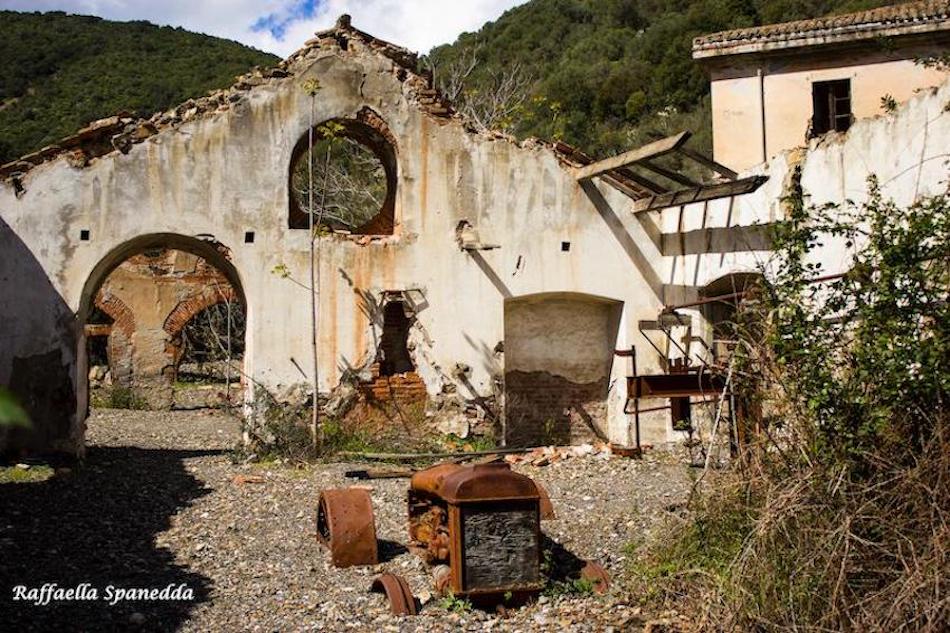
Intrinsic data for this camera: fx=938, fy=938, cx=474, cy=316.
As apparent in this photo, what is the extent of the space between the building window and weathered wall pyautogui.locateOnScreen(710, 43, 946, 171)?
0.11 meters

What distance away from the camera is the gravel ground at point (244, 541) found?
20.3ft

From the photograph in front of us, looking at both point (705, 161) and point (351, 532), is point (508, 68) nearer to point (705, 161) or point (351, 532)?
point (705, 161)

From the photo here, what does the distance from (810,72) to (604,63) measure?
24687mm

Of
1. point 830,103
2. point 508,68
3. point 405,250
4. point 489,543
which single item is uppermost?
point 508,68

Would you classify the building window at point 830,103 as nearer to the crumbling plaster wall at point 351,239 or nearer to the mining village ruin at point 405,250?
the mining village ruin at point 405,250

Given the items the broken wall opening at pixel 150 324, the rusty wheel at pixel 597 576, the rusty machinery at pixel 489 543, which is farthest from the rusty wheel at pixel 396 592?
the broken wall opening at pixel 150 324

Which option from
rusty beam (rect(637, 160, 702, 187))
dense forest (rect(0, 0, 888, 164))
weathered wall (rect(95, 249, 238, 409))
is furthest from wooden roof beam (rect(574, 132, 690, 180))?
dense forest (rect(0, 0, 888, 164))

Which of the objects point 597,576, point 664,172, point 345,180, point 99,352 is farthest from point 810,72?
point 99,352

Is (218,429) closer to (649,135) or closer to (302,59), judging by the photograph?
(302,59)

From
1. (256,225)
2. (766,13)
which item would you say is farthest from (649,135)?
A: (256,225)

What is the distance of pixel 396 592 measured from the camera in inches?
253

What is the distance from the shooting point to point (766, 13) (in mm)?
35844

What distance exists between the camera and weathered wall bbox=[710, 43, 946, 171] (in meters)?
17.6

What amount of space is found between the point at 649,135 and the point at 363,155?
13.0 meters
